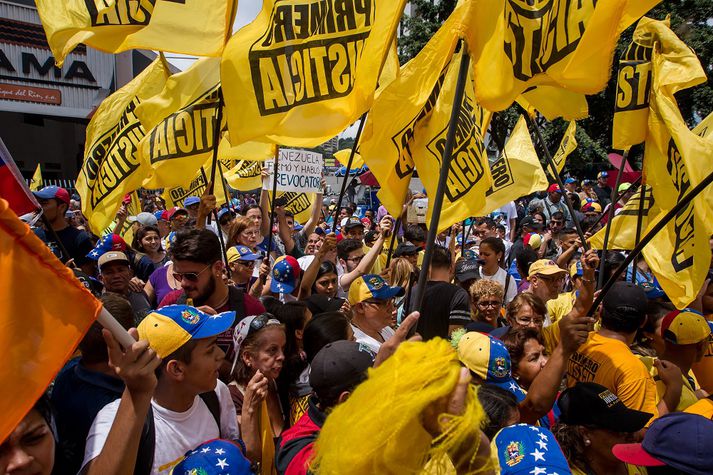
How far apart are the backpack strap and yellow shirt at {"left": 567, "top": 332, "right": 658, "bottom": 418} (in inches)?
77.2

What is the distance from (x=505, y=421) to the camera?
2.50 metres

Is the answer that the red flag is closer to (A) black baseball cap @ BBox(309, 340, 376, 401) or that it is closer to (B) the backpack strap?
(B) the backpack strap

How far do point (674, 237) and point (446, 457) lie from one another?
315 centimetres

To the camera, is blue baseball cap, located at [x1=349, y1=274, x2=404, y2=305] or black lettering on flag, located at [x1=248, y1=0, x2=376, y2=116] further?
blue baseball cap, located at [x1=349, y1=274, x2=404, y2=305]

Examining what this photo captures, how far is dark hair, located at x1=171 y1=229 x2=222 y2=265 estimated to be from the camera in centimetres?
379

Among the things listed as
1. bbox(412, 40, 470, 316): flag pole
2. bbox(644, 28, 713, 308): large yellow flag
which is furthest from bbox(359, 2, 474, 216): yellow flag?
bbox(644, 28, 713, 308): large yellow flag

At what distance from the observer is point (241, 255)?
18.0ft

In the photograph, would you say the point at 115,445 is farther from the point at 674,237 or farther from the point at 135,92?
the point at 135,92

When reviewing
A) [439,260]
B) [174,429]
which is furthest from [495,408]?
[439,260]

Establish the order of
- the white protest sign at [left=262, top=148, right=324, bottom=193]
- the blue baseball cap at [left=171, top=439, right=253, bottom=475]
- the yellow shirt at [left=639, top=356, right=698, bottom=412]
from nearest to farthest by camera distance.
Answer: the blue baseball cap at [left=171, top=439, right=253, bottom=475] < the yellow shirt at [left=639, top=356, right=698, bottom=412] < the white protest sign at [left=262, top=148, right=324, bottom=193]

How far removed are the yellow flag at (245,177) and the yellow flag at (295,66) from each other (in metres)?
4.85

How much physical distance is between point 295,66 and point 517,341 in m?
2.14

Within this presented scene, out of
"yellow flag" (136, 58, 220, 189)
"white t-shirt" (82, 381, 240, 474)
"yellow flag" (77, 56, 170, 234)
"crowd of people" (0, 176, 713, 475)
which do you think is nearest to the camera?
"crowd of people" (0, 176, 713, 475)

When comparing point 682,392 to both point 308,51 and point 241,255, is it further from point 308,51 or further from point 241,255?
point 241,255
